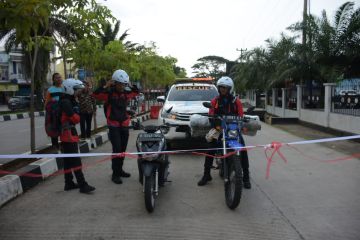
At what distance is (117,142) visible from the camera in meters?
6.39

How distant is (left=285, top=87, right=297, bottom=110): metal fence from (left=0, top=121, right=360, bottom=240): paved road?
1191 cm

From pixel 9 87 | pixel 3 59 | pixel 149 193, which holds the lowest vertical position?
pixel 149 193

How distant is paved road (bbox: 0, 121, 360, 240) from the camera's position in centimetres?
420

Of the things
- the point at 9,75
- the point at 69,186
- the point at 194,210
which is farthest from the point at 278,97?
the point at 9,75

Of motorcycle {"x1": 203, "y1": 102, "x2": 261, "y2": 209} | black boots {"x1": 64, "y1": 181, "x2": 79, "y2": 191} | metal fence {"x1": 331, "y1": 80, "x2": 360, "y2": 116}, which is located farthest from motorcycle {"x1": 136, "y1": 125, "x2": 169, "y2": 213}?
metal fence {"x1": 331, "y1": 80, "x2": 360, "y2": 116}

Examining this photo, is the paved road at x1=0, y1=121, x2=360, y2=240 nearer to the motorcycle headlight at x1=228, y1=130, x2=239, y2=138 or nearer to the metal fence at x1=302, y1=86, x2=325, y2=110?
the motorcycle headlight at x1=228, y1=130, x2=239, y2=138

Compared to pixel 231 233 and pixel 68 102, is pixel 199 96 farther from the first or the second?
pixel 231 233

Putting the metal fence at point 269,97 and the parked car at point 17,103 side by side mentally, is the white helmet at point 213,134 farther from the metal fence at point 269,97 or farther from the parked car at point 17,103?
the parked car at point 17,103

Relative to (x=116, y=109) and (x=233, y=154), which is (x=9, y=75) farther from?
(x=233, y=154)

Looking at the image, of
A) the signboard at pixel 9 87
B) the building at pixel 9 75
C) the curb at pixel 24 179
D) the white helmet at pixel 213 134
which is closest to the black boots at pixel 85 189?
the curb at pixel 24 179

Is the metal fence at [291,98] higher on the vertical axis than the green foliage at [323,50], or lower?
lower

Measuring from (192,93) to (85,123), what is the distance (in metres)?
2.77

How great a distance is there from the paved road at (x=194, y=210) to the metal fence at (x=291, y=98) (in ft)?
39.1

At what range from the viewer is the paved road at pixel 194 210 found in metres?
4.20
